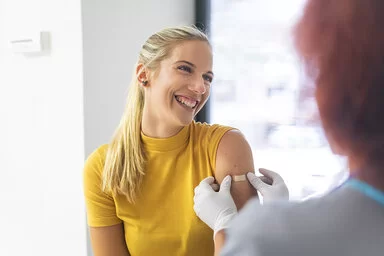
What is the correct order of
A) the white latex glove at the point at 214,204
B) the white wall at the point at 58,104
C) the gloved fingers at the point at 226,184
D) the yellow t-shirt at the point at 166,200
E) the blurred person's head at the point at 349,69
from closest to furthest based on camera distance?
the blurred person's head at the point at 349,69
the white latex glove at the point at 214,204
the gloved fingers at the point at 226,184
the yellow t-shirt at the point at 166,200
the white wall at the point at 58,104

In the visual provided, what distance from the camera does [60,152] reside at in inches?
74.1

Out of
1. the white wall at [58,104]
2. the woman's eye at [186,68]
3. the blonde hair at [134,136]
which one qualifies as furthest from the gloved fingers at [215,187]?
the white wall at [58,104]

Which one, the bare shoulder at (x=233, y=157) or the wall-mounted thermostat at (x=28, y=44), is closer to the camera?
the bare shoulder at (x=233, y=157)

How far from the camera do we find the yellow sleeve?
1.46 meters

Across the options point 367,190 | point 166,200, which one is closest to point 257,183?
point 166,200

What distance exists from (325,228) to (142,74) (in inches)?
38.9

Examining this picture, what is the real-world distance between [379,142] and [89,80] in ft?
4.59

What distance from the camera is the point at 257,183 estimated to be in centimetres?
129

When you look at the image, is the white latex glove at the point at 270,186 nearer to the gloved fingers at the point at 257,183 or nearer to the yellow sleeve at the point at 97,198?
the gloved fingers at the point at 257,183

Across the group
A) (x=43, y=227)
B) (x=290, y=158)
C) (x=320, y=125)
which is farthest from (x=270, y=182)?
(x=43, y=227)

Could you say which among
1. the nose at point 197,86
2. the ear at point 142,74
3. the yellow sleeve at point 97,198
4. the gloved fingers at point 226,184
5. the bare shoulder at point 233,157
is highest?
the ear at point 142,74

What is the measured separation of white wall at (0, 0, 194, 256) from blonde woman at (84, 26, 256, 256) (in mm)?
373

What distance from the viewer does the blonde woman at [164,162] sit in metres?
1.38

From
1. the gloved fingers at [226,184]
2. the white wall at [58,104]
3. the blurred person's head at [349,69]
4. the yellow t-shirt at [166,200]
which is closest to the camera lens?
the blurred person's head at [349,69]
